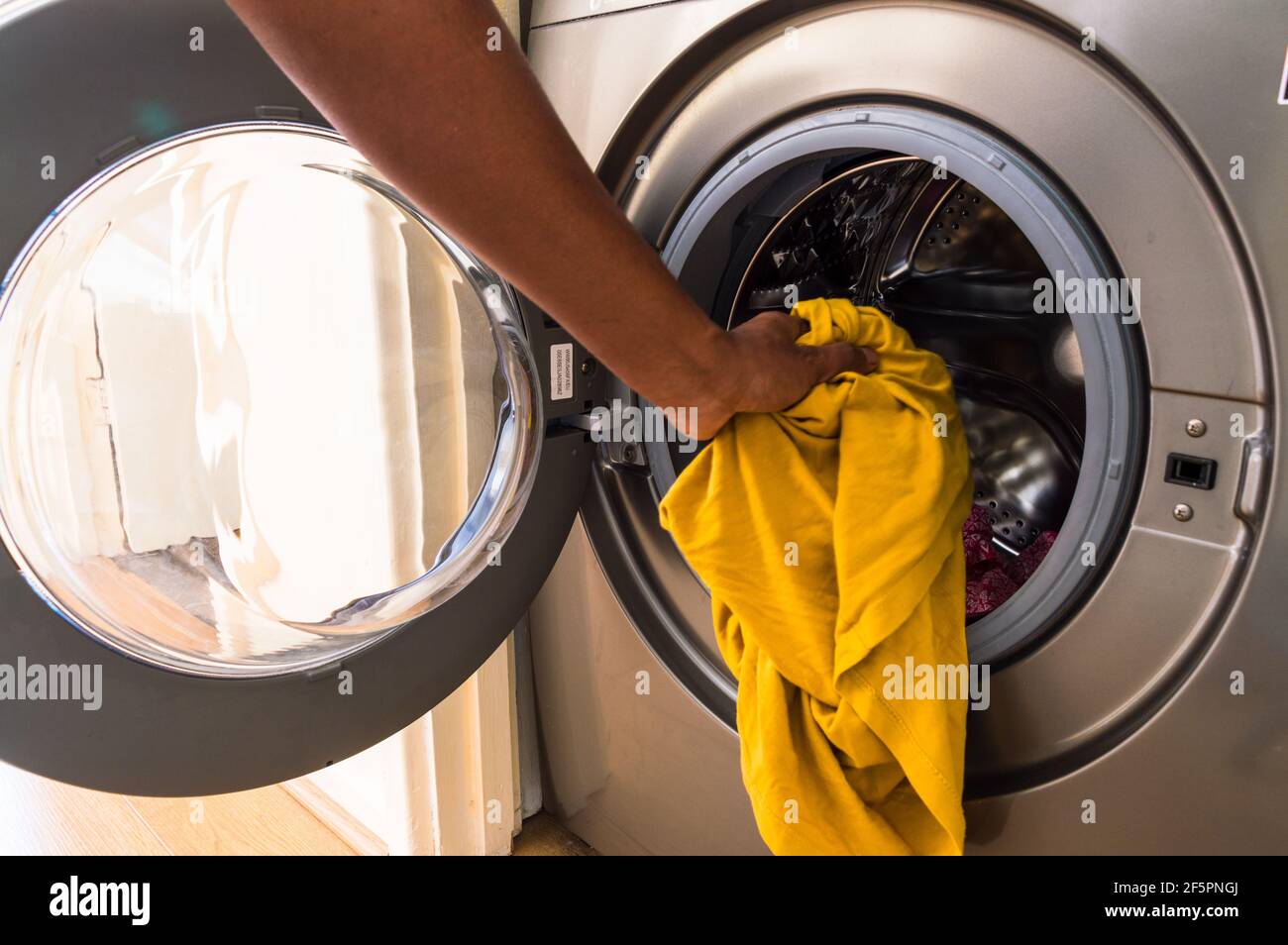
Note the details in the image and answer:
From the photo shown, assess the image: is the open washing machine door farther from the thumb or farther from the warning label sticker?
the thumb

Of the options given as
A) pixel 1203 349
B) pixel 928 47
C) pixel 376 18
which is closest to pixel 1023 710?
pixel 1203 349

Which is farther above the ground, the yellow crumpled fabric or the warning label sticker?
the warning label sticker

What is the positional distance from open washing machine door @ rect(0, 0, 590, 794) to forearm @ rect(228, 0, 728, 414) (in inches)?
9.3

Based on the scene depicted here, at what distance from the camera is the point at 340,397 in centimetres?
78

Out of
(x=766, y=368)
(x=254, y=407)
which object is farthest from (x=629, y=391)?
(x=254, y=407)

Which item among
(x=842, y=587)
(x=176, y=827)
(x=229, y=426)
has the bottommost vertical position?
(x=176, y=827)

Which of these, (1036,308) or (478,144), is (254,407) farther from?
(1036,308)

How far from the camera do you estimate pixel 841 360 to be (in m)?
0.64

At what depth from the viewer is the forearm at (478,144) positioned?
1.15 ft

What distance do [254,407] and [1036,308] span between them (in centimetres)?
63

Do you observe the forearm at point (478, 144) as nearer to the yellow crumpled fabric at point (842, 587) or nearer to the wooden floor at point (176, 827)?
the yellow crumpled fabric at point (842, 587)

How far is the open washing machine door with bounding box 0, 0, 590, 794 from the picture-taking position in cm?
52

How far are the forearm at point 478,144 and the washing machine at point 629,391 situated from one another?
0.77 ft

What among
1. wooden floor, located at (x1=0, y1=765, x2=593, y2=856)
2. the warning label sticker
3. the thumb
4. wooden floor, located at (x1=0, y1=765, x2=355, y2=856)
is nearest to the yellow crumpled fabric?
the thumb
